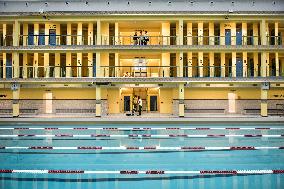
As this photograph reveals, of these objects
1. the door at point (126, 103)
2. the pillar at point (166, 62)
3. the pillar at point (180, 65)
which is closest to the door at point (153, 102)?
the door at point (126, 103)

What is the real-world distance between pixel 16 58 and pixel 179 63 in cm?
1660

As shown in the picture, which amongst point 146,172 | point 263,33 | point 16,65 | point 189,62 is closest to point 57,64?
point 16,65

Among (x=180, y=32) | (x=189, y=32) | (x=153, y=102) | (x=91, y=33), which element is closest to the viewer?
(x=180, y=32)

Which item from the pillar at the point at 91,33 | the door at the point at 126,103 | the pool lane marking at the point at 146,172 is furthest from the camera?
the door at the point at 126,103

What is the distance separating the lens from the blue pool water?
7793mm

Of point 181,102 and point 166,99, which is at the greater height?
point 166,99

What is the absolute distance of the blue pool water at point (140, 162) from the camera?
7793mm

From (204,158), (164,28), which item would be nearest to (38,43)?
(164,28)

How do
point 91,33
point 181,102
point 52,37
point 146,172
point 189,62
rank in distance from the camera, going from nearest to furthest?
point 146,172 < point 181,102 < point 189,62 < point 91,33 < point 52,37

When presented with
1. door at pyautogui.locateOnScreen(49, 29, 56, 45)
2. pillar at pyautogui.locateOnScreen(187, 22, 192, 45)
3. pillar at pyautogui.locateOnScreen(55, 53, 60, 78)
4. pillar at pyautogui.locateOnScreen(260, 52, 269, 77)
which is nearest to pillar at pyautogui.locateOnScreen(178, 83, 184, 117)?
pillar at pyautogui.locateOnScreen(187, 22, 192, 45)

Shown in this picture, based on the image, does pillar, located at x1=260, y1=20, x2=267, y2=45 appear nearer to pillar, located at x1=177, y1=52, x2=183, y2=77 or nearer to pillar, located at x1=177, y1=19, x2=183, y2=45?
pillar, located at x1=177, y1=19, x2=183, y2=45

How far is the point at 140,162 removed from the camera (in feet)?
33.8

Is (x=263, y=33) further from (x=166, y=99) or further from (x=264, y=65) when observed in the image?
(x=166, y=99)

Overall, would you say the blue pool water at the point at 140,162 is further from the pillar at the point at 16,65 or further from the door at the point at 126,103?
the door at the point at 126,103
